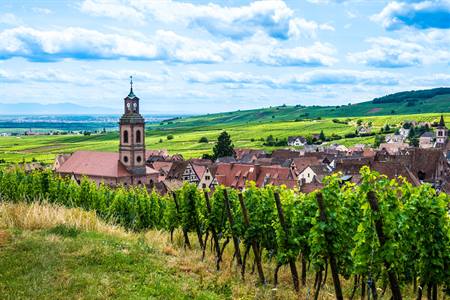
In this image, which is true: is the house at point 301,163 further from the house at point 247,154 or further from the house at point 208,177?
the house at point 247,154

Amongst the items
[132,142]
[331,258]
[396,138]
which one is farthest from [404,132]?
[331,258]

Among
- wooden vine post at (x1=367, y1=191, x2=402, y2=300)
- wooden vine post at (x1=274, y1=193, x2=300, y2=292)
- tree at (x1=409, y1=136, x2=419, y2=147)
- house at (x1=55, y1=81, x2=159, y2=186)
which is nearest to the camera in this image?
wooden vine post at (x1=367, y1=191, x2=402, y2=300)

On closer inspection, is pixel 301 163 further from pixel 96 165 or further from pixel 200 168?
pixel 96 165

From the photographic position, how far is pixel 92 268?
1177 centimetres

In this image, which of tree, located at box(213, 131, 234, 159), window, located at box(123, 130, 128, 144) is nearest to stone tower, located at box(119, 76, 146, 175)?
window, located at box(123, 130, 128, 144)

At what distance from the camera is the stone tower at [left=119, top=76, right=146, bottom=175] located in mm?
79312

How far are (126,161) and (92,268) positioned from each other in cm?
6940

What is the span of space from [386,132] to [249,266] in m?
174

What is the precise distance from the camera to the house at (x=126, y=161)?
7844cm

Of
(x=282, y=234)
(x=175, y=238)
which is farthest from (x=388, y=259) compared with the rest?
(x=175, y=238)

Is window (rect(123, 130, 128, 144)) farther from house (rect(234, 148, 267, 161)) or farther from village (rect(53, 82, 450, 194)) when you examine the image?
house (rect(234, 148, 267, 161))

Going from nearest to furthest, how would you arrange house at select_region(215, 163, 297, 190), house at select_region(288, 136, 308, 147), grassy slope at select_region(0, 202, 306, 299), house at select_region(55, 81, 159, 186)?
grassy slope at select_region(0, 202, 306, 299)
house at select_region(215, 163, 297, 190)
house at select_region(55, 81, 159, 186)
house at select_region(288, 136, 308, 147)

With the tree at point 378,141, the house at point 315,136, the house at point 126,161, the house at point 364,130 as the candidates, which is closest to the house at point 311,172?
the house at point 126,161

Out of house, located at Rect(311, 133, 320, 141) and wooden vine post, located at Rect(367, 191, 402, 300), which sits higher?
wooden vine post, located at Rect(367, 191, 402, 300)
